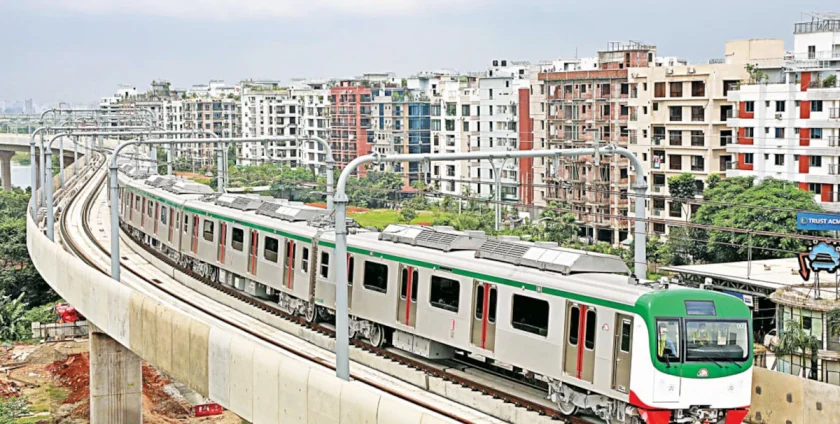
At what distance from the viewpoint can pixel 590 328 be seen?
1420cm

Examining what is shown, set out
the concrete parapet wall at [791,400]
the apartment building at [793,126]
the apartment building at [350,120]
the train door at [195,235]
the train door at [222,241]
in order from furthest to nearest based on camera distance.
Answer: the apartment building at [350,120], the apartment building at [793,126], the train door at [195,235], the train door at [222,241], the concrete parapet wall at [791,400]

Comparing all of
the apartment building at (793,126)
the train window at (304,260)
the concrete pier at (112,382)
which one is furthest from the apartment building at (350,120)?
the train window at (304,260)

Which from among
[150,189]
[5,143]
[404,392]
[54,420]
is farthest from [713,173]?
[5,143]

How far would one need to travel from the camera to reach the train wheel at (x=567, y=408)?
48.4ft

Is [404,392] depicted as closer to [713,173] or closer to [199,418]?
[199,418]

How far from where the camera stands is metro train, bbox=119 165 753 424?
13.4m

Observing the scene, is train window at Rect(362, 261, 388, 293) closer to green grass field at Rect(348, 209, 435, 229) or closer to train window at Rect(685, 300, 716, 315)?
train window at Rect(685, 300, 716, 315)

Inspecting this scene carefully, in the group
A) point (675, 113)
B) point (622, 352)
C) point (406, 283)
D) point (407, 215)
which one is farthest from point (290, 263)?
point (407, 215)

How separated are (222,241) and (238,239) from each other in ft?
4.14

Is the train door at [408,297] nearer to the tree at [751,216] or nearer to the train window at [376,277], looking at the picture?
the train window at [376,277]

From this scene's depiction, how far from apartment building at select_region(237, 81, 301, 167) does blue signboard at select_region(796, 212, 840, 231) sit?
66.2 meters

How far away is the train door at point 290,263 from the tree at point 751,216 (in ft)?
57.7

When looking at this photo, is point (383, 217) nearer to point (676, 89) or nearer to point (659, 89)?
point (659, 89)

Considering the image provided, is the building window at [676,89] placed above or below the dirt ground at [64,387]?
above
